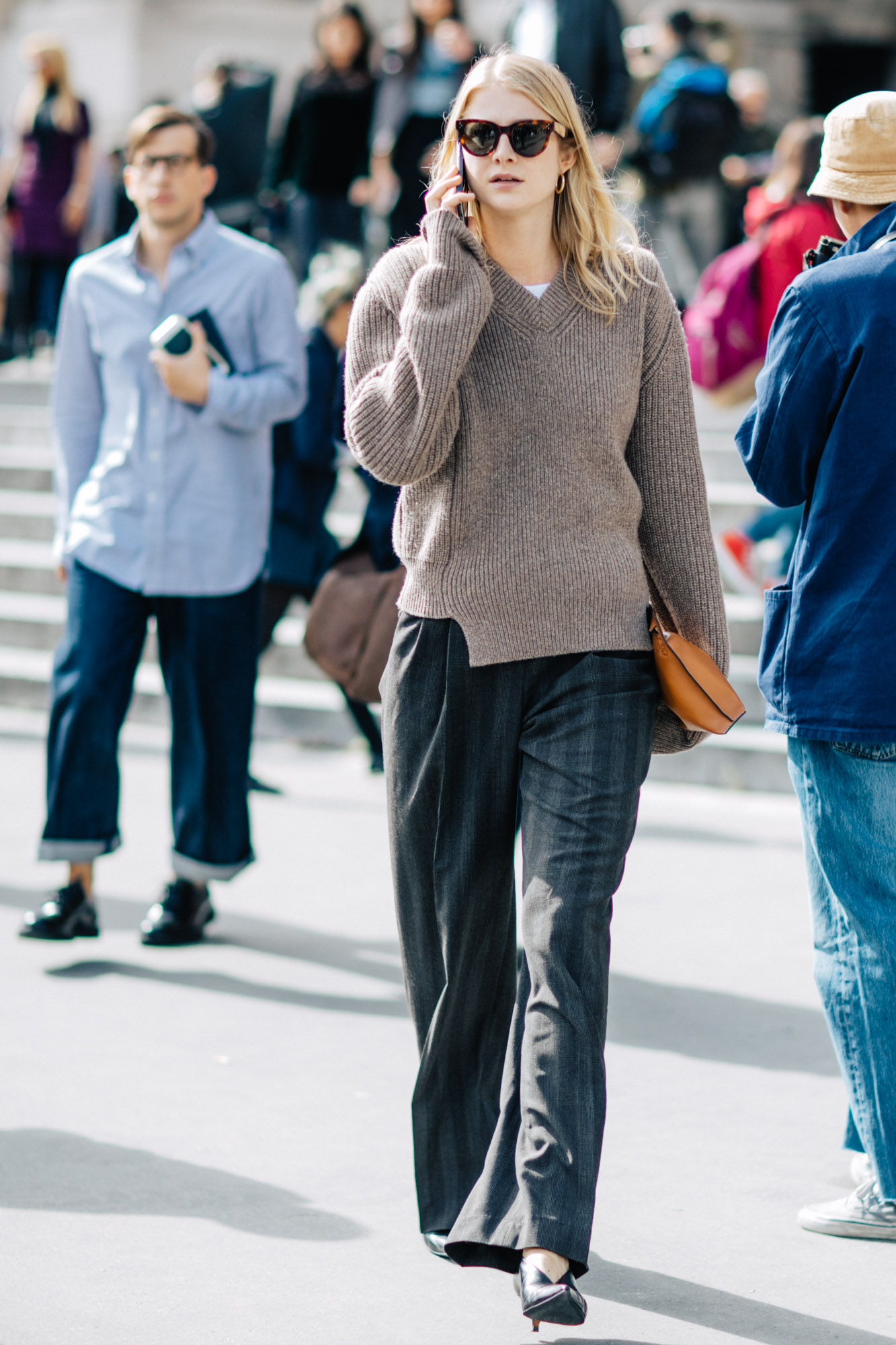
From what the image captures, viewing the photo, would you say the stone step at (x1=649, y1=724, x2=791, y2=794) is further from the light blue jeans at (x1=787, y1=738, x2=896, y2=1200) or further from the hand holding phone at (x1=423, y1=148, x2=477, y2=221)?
the hand holding phone at (x1=423, y1=148, x2=477, y2=221)

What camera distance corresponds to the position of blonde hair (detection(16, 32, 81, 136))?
12.5 metres

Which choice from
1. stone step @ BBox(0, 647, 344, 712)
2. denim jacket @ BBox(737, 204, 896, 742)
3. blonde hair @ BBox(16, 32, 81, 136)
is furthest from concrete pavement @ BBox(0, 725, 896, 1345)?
blonde hair @ BBox(16, 32, 81, 136)

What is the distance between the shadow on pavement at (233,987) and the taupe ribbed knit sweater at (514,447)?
6.54ft

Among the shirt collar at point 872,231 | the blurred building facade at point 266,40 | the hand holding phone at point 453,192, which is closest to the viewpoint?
the hand holding phone at point 453,192

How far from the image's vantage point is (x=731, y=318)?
836cm

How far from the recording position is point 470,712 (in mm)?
3137

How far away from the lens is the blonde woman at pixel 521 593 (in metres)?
3.03

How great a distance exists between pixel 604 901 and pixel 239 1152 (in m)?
1.20

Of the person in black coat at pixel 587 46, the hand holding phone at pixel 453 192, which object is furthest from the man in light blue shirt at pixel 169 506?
the person in black coat at pixel 587 46

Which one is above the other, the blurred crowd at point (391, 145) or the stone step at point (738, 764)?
the blurred crowd at point (391, 145)

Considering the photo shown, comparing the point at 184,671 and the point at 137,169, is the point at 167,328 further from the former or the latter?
the point at 184,671

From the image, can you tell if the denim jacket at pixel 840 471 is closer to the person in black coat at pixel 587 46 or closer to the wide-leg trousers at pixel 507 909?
the wide-leg trousers at pixel 507 909

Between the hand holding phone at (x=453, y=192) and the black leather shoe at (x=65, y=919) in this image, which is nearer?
the hand holding phone at (x=453, y=192)

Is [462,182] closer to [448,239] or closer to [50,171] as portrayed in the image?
[448,239]
